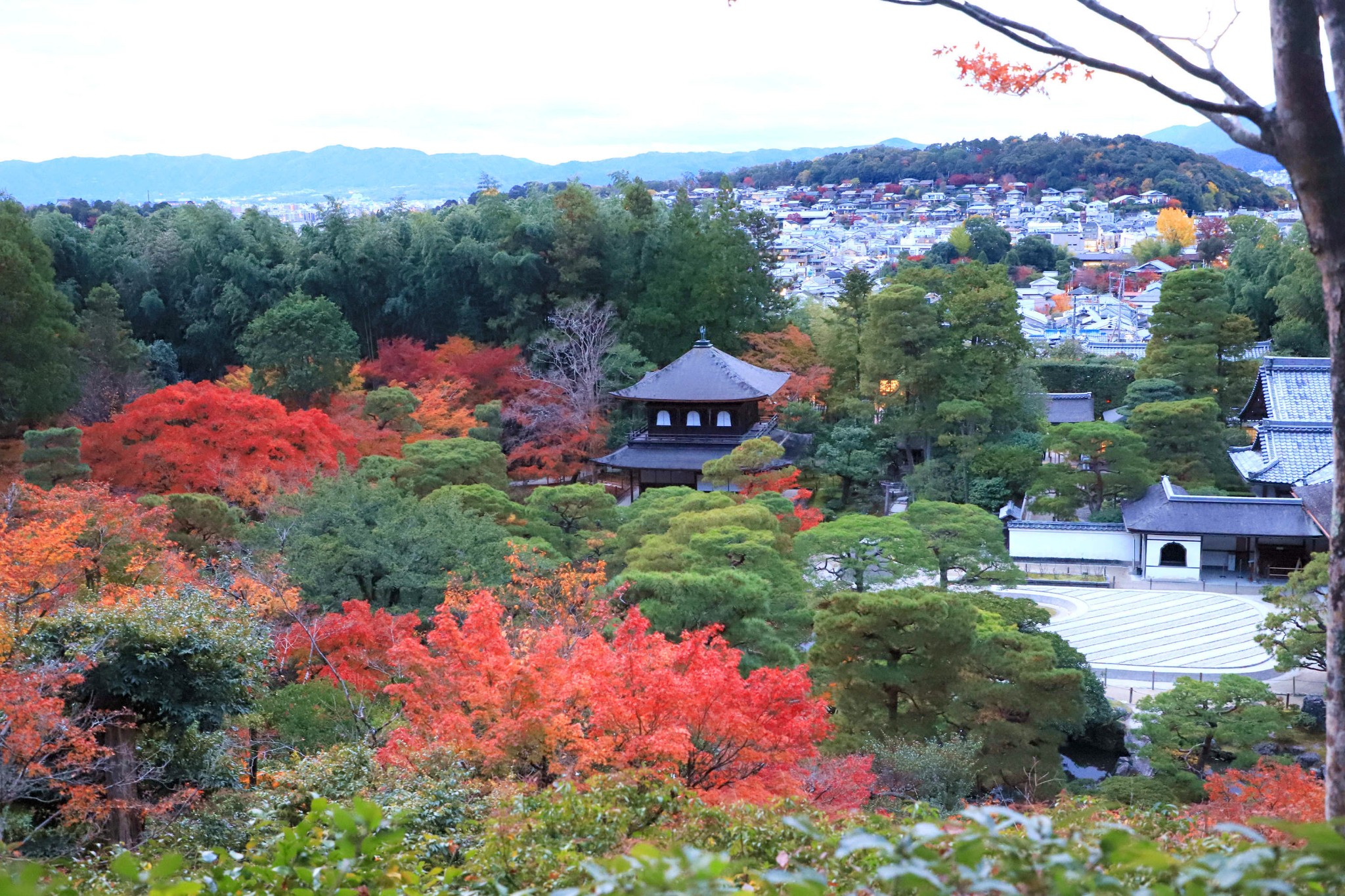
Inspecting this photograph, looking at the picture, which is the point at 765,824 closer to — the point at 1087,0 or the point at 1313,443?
the point at 1087,0

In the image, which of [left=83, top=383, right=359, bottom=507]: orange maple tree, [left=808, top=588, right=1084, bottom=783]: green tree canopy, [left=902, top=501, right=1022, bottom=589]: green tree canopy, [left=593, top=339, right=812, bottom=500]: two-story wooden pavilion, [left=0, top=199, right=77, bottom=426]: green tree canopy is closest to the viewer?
[left=808, top=588, right=1084, bottom=783]: green tree canopy

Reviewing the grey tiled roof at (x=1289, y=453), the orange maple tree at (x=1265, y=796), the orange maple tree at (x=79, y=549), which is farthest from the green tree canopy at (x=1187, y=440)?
the orange maple tree at (x=79, y=549)

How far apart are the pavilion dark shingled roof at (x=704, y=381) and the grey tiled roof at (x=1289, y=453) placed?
11.8 metres

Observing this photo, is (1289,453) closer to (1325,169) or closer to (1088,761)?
(1088,761)

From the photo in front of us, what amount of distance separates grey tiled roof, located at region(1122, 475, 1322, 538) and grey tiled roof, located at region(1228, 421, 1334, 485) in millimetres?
1408

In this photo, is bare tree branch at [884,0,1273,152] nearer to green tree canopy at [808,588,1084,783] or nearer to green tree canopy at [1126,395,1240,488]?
green tree canopy at [808,588,1084,783]

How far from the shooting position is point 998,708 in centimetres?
1350

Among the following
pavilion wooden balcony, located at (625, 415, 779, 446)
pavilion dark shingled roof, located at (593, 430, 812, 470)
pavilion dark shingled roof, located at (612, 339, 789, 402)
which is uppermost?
pavilion dark shingled roof, located at (612, 339, 789, 402)

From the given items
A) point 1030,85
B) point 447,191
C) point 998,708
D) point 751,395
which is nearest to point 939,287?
point 751,395

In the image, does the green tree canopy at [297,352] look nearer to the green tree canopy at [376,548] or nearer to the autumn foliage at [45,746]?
the green tree canopy at [376,548]

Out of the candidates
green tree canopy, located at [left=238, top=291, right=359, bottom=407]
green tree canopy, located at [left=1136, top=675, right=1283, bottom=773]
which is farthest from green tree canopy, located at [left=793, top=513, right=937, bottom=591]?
green tree canopy, located at [left=238, top=291, right=359, bottom=407]

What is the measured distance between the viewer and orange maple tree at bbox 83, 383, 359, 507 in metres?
19.6

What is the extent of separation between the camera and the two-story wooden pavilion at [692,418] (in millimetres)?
27062

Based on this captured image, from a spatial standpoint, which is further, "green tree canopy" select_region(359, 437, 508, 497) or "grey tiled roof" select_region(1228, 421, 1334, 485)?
"grey tiled roof" select_region(1228, 421, 1334, 485)
